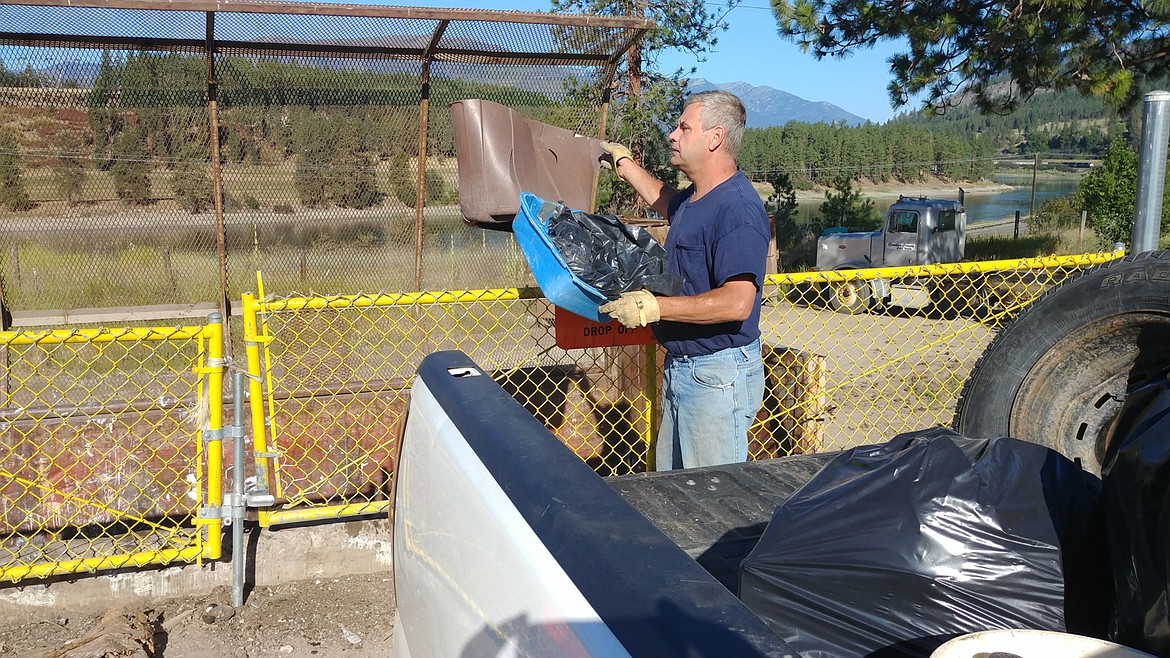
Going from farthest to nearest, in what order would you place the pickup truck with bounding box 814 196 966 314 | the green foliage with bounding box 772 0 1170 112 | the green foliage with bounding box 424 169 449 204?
the pickup truck with bounding box 814 196 966 314 → the green foliage with bounding box 772 0 1170 112 → the green foliage with bounding box 424 169 449 204

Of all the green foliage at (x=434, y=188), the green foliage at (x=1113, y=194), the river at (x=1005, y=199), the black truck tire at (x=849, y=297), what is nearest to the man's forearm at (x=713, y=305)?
the black truck tire at (x=849, y=297)

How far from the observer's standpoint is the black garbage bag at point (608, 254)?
2.89 meters

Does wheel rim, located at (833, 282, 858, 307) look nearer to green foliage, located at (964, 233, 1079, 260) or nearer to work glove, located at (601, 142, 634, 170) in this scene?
work glove, located at (601, 142, 634, 170)

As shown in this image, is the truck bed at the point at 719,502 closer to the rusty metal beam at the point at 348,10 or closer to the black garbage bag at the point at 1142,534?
the black garbage bag at the point at 1142,534

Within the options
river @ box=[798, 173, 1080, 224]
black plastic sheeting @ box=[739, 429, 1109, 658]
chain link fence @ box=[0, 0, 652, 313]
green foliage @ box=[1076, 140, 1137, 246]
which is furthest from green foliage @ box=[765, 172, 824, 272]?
black plastic sheeting @ box=[739, 429, 1109, 658]

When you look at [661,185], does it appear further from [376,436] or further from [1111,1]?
[1111,1]

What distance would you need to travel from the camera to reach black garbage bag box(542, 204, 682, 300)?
114 inches

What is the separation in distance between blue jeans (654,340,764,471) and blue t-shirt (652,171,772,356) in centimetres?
5

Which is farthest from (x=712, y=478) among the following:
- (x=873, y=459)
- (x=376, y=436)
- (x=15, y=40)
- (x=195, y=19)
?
(x=15, y=40)

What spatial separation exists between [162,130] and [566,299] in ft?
17.3

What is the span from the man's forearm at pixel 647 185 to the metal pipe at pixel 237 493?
1.73 meters

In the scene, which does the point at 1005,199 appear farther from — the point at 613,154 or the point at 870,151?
the point at 613,154

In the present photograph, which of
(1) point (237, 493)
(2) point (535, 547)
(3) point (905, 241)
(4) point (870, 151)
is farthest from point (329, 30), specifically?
(4) point (870, 151)

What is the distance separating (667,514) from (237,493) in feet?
7.68
